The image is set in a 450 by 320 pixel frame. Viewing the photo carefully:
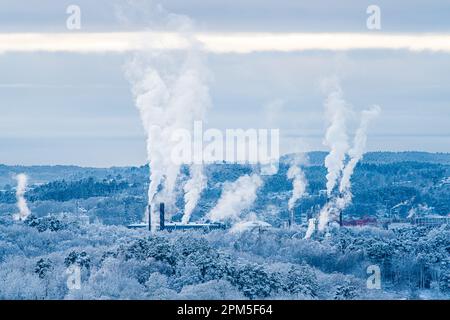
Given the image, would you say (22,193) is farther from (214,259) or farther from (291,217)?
(214,259)

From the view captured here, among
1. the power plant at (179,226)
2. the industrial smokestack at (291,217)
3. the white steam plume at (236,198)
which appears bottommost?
the industrial smokestack at (291,217)

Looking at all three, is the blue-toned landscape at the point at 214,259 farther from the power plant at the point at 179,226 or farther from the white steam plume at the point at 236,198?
the power plant at the point at 179,226

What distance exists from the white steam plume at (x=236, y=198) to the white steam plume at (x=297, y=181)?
3.05 metres

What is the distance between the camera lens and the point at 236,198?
361ft

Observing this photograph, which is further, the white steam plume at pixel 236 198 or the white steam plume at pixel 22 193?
the white steam plume at pixel 22 193

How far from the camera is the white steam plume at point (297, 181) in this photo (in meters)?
110

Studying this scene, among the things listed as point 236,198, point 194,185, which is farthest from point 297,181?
point 194,185

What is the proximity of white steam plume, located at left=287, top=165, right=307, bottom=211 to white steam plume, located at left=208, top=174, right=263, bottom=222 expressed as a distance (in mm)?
3048

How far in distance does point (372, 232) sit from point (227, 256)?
21314mm

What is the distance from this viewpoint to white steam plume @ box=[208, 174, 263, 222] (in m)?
94.9

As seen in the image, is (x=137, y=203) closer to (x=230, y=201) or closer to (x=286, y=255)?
(x=230, y=201)

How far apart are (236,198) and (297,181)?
7108 mm

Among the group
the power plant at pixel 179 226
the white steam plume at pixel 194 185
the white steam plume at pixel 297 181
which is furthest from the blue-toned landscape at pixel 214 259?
the white steam plume at pixel 297 181
